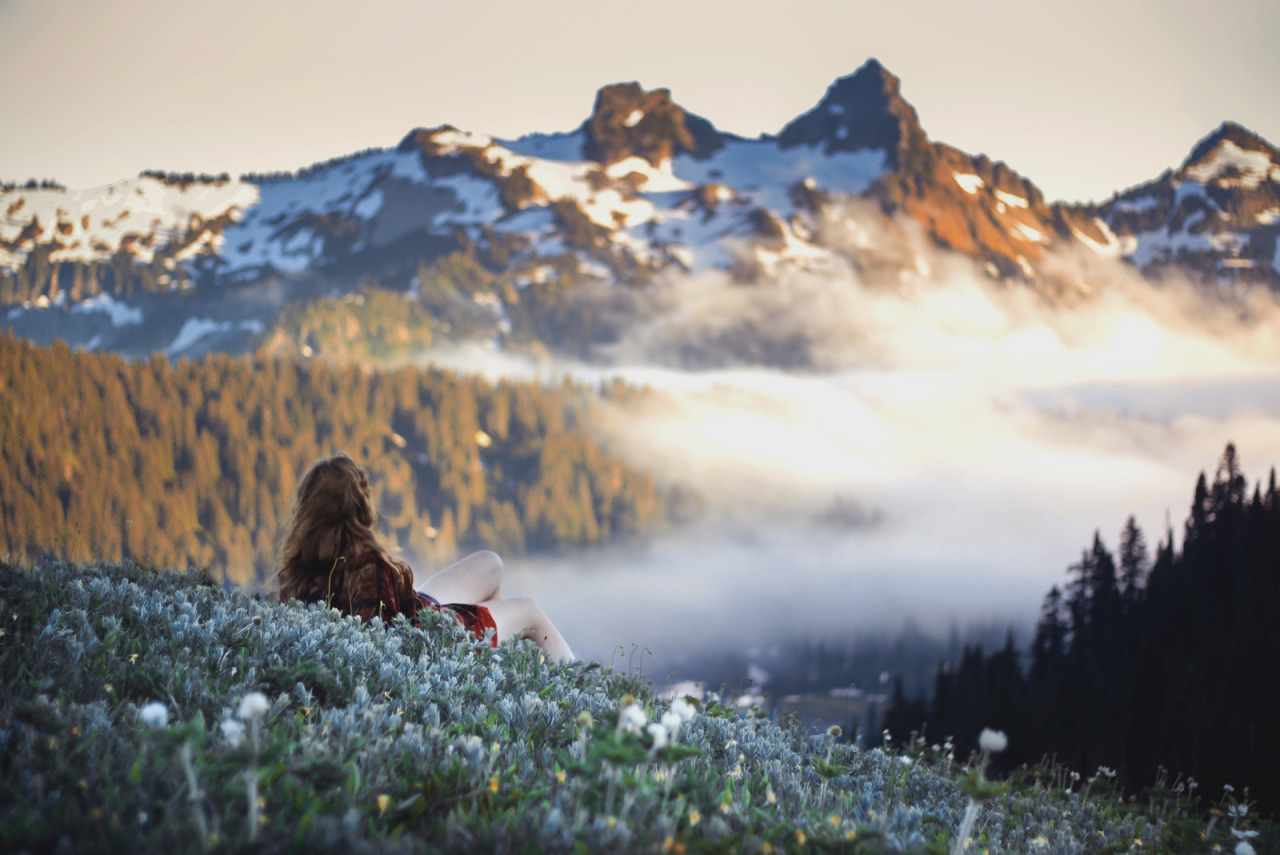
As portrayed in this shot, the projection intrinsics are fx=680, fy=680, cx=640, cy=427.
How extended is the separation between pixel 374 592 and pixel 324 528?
30.3 inches

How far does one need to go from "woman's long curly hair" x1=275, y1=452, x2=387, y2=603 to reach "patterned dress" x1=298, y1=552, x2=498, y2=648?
0.17ft

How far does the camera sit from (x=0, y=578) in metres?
3.92

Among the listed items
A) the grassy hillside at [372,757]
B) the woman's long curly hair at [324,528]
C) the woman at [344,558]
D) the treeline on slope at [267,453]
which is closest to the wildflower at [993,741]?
the grassy hillside at [372,757]

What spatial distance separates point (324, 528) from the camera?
562 centimetres

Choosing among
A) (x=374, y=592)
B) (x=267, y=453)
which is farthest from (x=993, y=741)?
(x=267, y=453)

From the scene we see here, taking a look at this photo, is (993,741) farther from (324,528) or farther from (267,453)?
(267,453)

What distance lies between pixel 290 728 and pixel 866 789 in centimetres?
303

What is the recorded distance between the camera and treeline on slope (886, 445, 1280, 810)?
25047 mm

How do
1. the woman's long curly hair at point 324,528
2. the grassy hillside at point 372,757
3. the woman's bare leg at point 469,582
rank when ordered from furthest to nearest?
the woman's bare leg at point 469,582
the woman's long curly hair at point 324,528
the grassy hillside at point 372,757

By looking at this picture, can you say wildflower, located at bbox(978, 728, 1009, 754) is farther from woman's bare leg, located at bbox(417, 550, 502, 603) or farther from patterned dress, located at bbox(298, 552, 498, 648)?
woman's bare leg, located at bbox(417, 550, 502, 603)

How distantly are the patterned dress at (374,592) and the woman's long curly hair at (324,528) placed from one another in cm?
5

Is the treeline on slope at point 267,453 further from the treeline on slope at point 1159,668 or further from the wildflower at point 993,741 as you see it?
the wildflower at point 993,741

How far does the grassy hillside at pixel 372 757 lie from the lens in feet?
6.63

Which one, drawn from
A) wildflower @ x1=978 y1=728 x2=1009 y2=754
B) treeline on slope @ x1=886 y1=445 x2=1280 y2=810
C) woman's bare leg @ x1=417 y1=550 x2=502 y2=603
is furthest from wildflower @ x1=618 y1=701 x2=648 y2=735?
treeline on slope @ x1=886 y1=445 x2=1280 y2=810
